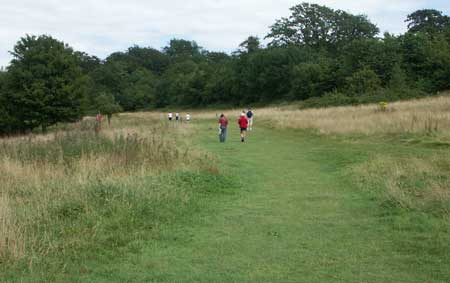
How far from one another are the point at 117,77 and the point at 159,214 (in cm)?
12201

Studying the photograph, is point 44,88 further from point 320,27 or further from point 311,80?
point 320,27

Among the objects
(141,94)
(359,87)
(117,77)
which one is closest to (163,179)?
(359,87)

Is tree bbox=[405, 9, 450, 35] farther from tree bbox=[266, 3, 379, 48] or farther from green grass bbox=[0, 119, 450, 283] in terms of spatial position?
green grass bbox=[0, 119, 450, 283]

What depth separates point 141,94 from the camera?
112625mm

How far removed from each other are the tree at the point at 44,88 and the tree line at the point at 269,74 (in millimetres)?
94

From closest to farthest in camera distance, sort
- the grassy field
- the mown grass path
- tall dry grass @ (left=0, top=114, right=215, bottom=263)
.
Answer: the mown grass path
the grassy field
tall dry grass @ (left=0, top=114, right=215, bottom=263)

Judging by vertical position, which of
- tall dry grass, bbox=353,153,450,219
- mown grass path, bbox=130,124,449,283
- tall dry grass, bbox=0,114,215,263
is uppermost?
tall dry grass, bbox=0,114,215,263

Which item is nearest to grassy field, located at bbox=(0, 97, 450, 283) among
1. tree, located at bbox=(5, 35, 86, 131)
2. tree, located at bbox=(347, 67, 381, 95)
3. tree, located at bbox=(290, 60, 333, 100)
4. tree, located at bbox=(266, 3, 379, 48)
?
tree, located at bbox=(5, 35, 86, 131)

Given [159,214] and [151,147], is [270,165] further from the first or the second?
[159,214]

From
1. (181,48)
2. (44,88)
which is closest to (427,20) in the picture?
(44,88)

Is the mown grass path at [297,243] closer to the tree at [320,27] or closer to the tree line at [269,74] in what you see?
the tree line at [269,74]

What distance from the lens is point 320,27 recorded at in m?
108

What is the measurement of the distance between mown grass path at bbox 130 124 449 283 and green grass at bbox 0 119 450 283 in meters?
0.01

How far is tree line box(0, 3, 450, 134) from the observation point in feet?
150
